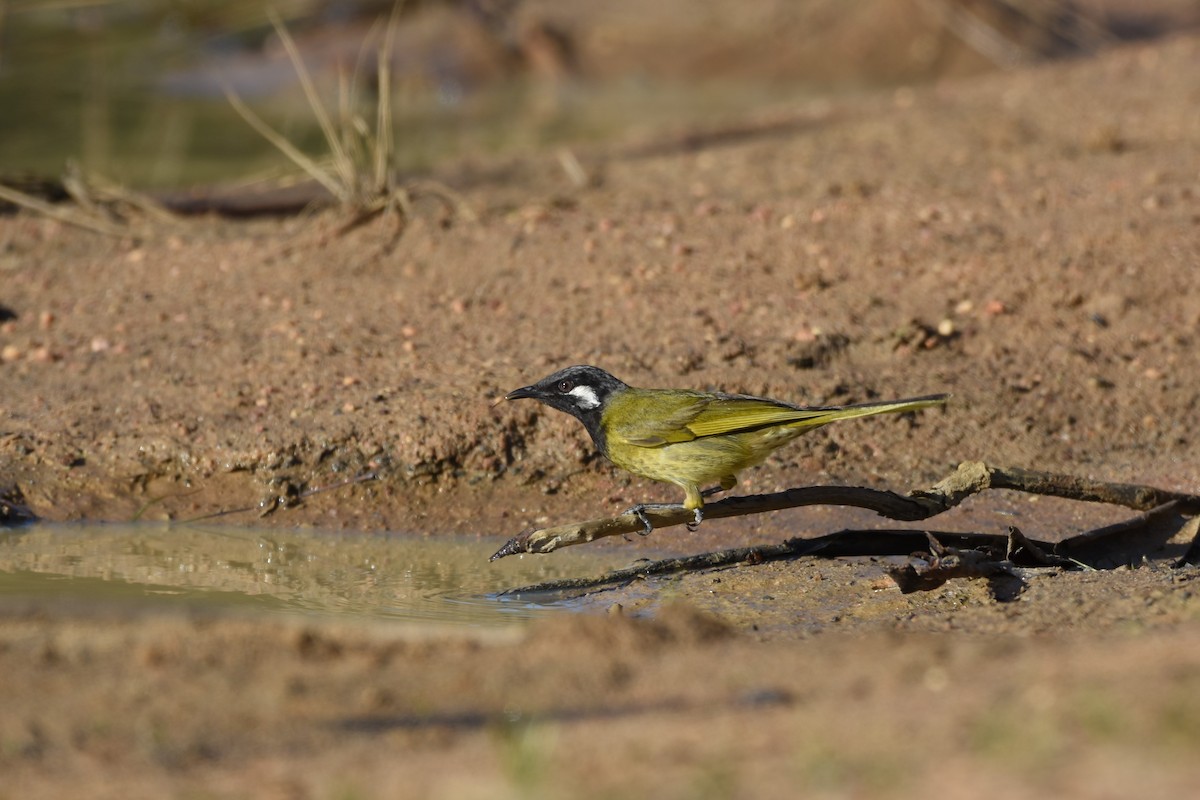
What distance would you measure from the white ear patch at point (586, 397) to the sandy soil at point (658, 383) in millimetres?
689

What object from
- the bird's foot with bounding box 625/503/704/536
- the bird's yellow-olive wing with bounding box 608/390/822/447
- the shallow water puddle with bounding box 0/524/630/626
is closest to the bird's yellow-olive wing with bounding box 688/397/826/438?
the bird's yellow-olive wing with bounding box 608/390/822/447

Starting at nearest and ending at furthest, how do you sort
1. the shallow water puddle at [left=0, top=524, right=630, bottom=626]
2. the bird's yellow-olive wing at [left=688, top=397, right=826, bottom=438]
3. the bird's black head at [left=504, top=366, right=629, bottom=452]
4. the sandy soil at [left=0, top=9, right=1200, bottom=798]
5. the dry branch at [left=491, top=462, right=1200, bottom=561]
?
the sandy soil at [left=0, top=9, right=1200, bottom=798] < the dry branch at [left=491, top=462, right=1200, bottom=561] < the shallow water puddle at [left=0, top=524, right=630, bottom=626] < the bird's yellow-olive wing at [left=688, top=397, right=826, bottom=438] < the bird's black head at [left=504, top=366, right=629, bottom=452]

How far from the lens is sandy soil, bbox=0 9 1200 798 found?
3770mm

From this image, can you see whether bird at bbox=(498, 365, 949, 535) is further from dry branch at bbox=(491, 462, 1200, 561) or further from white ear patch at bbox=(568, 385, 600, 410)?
dry branch at bbox=(491, 462, 1200, 561)

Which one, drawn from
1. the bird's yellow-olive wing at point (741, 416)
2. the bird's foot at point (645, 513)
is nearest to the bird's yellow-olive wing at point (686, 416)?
the bird's yellow-olive wing at point (741, 416)

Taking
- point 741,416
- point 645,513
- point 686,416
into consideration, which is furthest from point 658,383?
point 645,513

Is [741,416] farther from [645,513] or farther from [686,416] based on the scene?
[645,513]

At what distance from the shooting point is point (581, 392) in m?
7.11

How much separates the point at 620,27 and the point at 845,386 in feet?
47.9

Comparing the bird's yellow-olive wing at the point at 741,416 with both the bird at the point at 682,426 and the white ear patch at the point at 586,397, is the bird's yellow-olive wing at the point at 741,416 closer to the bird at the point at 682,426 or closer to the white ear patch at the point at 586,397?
the bird at the point at 682,426

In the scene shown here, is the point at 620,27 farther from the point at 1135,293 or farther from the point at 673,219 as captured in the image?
the point at 1135,293

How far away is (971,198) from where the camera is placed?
1025 cm

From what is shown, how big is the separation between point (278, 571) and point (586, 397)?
1.60m

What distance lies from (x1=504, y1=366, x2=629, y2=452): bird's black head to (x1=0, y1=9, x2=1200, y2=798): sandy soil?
2.04ft
